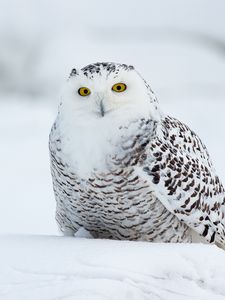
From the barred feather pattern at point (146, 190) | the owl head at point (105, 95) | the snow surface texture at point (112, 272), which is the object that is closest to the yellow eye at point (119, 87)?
the owl head at point (105, 95)

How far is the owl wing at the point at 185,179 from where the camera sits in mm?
2020

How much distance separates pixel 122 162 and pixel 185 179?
0.76 feet

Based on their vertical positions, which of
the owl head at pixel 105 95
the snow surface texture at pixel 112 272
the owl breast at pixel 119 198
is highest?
the owl head at pixel 105 95

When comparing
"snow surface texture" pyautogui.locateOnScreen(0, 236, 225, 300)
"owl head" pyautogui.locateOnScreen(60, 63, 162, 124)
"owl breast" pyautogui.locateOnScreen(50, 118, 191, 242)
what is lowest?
"snow surface texture" pyautogui.locateOnScreen(0, 236, 225, 300)

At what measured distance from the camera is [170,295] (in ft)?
5.53

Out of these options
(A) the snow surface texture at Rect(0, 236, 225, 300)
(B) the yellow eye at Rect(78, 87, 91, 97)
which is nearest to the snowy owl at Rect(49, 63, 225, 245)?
(B) the yellow eye at Rect(78, 87, 91, 97)

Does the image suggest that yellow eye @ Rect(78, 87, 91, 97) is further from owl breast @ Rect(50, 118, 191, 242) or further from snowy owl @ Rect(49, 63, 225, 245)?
owl breast @ Rect(50, 118, 191, 242)

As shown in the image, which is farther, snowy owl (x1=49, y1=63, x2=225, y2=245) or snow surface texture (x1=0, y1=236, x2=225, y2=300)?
snowy owl (x1=49, y1=63, x2=225, y2=245)

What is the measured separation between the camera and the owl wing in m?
2.02

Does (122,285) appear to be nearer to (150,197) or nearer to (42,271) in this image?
(42,271)

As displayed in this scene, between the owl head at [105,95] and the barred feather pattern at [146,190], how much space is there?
0.18 feet

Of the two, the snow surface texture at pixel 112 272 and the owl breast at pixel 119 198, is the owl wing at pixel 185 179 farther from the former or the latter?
the snow surface texture at pixel 112 272

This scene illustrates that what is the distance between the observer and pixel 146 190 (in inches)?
78.9

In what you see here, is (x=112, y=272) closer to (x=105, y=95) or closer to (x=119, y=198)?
(x=119, y=198)
